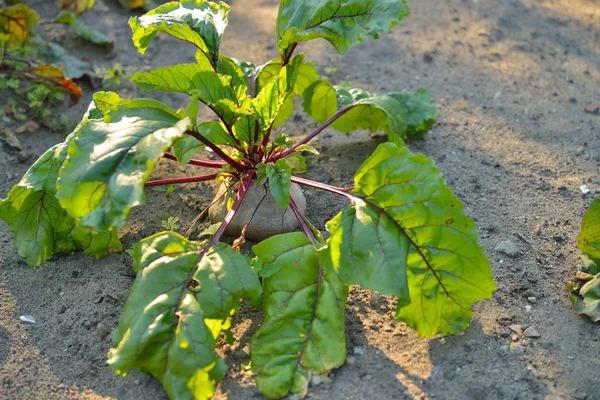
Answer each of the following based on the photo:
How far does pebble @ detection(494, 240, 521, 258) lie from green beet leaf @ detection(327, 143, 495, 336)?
24.4 inches

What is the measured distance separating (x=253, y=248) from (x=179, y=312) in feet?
1.35

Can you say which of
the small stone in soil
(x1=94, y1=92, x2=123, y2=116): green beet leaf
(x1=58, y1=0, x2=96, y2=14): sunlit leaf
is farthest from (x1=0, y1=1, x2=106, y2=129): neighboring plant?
the small stone in soil

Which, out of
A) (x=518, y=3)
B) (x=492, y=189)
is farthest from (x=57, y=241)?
(x=518, y=3)

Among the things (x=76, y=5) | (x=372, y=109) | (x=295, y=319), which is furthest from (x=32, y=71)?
(x=295, y=319)

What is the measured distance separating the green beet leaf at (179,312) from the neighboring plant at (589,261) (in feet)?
4.45

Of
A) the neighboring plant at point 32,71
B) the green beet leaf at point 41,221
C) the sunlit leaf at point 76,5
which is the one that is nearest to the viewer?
the green beet leaf at point 41,221

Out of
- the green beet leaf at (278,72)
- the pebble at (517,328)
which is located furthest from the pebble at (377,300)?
the green beet leaf at (278,72)

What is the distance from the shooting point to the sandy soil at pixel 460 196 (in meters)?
2.61

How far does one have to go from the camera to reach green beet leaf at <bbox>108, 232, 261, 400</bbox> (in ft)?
7.91

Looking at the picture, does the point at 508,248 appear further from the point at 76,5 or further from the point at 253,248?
the point at 76,5

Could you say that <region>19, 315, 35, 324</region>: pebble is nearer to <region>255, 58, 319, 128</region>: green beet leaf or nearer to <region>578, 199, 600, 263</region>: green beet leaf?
<region>255, 58, 319, 128</region>: green beet leaf

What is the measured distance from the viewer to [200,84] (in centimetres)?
287

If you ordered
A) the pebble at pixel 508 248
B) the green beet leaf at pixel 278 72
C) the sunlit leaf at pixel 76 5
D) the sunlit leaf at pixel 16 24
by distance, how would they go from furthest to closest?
the sunlit leaf at pixel 76 5
the sunlit leaf at pixel 16 24
the green beet leaf at pixel 278 72
the pebble at pixel 508 248

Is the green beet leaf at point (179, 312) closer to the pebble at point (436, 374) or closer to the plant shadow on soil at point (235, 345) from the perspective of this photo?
the plant shadow on soil at point (235, 345)
